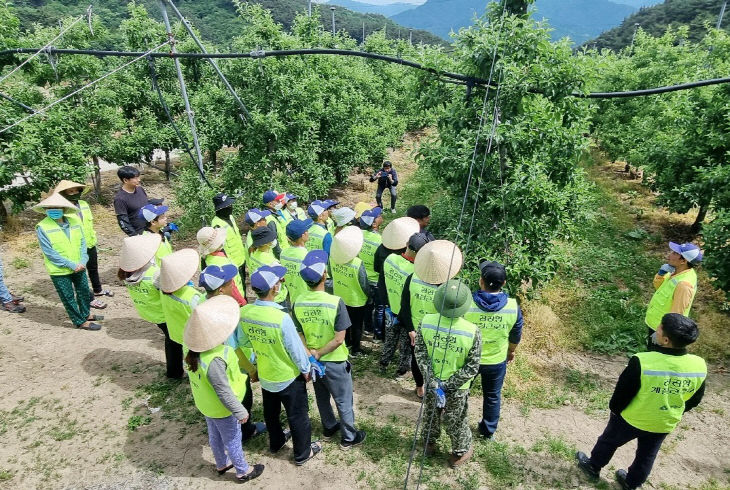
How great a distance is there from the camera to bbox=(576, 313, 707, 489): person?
130 inches

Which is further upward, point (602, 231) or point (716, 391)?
point (602, 231)

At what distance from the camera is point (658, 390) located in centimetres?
340

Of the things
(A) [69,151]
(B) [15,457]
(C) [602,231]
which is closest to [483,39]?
(B) [15,457]

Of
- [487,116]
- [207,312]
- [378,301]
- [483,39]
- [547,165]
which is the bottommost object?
[378,301]

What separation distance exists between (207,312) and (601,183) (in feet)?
51.8

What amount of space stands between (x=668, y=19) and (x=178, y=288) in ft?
244

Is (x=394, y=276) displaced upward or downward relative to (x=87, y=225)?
upward

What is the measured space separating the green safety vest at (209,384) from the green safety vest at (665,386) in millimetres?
3446

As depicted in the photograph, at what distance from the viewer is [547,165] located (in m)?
5.88

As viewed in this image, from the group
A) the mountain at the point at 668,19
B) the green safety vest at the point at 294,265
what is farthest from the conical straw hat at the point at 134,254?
the mountain at the point at 668,19

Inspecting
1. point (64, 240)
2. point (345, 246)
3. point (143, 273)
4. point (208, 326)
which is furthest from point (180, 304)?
point (64, 240)

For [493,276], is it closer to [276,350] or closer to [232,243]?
[276,350]

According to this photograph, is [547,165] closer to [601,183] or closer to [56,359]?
[56,359]

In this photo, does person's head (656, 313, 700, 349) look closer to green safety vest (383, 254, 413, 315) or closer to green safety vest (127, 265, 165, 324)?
green safety vest (383, 254, 413, 315)
